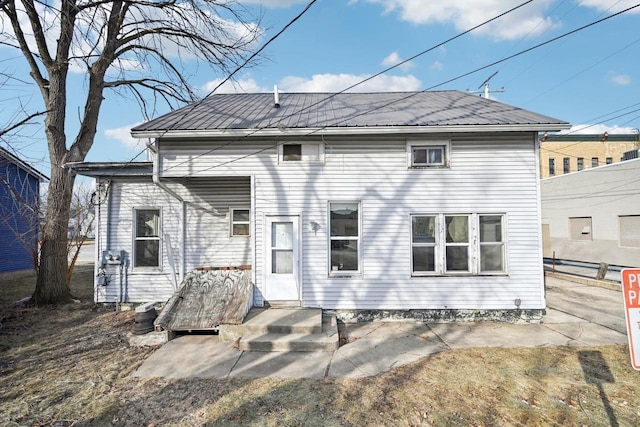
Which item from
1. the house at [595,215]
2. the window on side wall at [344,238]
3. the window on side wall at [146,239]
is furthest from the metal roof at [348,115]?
the house at [595,215]

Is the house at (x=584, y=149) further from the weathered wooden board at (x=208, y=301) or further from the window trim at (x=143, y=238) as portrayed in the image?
the window trim at (x=143, y=238)

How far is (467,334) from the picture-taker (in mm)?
5965

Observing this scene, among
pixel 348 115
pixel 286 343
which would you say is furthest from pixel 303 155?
pixel 286 343

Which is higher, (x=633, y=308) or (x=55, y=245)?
(x=55, y=245)

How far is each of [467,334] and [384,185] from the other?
Result: 3490 mm

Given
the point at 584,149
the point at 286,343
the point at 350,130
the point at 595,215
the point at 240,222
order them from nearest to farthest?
the point at 286,343, the point at 350,130, the point at 240,222, the point at 595,215, the point at 584,149

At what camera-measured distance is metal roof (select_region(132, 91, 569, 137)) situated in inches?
256

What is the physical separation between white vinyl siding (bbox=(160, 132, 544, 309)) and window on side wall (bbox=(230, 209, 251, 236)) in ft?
4.94

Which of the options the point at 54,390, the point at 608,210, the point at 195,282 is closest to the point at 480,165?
the point at 195,282

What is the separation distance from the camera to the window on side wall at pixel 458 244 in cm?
674

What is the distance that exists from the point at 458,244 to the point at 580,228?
13492 mm

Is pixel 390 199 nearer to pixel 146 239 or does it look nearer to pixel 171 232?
pixel 171 232

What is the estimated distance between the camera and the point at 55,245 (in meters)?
8.16

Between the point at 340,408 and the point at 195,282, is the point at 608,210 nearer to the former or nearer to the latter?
the point at 340,408
